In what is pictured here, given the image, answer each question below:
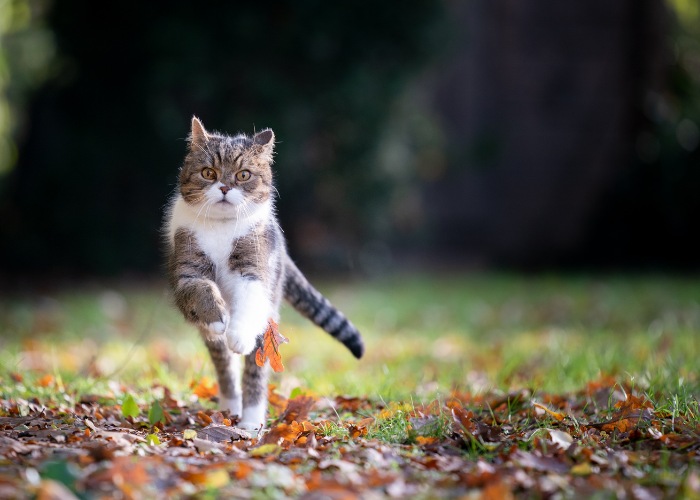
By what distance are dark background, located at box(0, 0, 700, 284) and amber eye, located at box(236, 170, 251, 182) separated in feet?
18.3

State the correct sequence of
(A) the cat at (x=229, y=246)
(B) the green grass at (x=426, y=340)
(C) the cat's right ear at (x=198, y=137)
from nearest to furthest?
(A) the cat at (x=229, y=246) → (C) the cat's right ear at (x=198, y=137) → (B) the green grass at (x=426, y=340)

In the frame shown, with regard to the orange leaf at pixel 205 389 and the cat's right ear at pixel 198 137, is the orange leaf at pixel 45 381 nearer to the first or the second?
the orange leaf at pixel 205 389

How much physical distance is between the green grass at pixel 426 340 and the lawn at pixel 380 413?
28 millimetres

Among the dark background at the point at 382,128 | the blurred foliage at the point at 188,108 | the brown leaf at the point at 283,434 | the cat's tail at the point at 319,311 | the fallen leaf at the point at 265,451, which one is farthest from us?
the dark background at the point at 382,128

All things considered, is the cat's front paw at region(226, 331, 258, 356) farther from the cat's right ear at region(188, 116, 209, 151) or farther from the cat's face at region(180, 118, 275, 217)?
the cat's right ear at region(188, 116, 209, 151)

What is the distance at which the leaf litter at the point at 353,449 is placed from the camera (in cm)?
241

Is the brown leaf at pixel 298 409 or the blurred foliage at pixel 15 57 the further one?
the blurred foliage at pixel 15 57

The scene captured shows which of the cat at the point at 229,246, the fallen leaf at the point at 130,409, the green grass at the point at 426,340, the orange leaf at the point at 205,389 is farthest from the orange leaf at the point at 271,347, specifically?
the orange leaf at the point at 205,389

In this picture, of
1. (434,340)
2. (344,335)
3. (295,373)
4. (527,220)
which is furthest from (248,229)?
(527,220)

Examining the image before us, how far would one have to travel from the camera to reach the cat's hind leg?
144 inches

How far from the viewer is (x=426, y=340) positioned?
6.36 metres

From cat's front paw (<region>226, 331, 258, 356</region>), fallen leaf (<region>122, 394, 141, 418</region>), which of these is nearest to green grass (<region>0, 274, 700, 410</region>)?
fallen leaf (<region>122, 394, 141, 418</region>)

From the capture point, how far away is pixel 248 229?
3457 millimetres

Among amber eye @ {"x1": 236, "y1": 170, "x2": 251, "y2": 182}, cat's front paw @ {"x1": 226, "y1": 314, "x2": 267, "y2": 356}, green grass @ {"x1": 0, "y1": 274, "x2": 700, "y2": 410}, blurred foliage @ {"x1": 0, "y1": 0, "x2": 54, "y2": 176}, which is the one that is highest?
blurred foliage @ {"x1": 0, "y1": 0, "x2": 54, "y2": 176}
